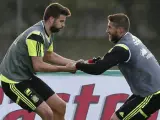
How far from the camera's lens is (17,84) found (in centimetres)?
841

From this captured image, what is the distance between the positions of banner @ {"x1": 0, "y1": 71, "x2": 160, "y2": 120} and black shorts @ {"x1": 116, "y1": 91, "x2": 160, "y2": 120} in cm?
227

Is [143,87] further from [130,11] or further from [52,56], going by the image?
[130,11]

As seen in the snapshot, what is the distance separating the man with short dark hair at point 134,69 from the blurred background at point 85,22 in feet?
15.1

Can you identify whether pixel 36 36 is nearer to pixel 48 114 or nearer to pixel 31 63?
pixel 31 63

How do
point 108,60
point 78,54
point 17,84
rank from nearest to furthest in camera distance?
point 108,60 < point 17,84 < point 78,54

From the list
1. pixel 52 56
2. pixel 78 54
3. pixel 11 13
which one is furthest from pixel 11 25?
pixel 52 56

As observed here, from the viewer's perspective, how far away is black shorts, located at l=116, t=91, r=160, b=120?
7812mm

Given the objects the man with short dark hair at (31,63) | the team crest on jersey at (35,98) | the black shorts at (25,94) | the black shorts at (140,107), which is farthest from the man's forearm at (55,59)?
the black shorts at (140,107)

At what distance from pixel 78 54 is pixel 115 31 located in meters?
4.66

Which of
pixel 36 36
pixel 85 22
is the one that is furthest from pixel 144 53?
pixel 85 22

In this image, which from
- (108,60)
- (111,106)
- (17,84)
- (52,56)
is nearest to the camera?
(108,60)

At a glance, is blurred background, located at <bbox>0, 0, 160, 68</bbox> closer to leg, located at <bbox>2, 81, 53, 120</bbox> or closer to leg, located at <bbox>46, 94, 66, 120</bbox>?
leg, located at <bbox>46, 94, 66, 120</bbox>

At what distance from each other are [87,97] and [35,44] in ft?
7.29

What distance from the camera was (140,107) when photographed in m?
7.82
